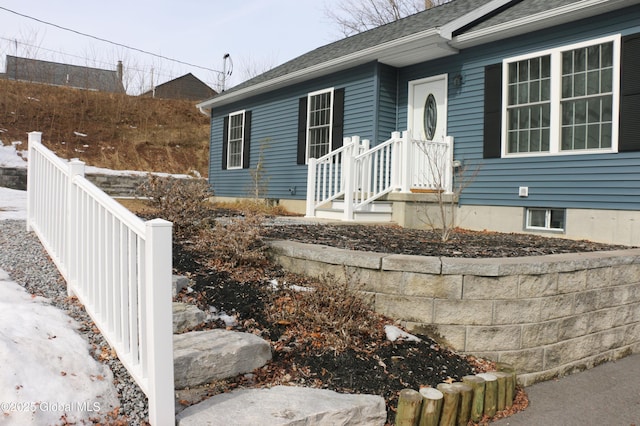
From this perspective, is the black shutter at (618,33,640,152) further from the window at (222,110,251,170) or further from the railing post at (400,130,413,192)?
the window at (222,110,251,170)

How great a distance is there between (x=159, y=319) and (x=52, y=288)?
171 cm

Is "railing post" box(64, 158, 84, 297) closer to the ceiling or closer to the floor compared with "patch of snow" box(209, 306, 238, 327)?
closer to the ceiling

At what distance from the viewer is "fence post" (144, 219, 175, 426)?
1.78m

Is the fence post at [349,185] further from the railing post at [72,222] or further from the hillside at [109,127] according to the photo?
the hillside at [109,127]

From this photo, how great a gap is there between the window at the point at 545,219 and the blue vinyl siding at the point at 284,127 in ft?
9.61

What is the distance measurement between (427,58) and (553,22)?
2.08 metres

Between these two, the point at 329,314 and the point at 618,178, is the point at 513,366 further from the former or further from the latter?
the point at 618,178

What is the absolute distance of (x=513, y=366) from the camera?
314 cm

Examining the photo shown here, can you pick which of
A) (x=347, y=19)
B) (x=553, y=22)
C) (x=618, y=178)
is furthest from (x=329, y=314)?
(x=347, y=19)

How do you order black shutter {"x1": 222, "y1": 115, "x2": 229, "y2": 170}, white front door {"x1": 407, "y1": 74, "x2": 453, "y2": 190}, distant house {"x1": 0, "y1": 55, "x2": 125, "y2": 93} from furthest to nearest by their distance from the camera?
distant house {"x1": 0, "y1": 55, "x2": 125, "y2": 93}, black shutter {"x1": 222, "y1": 115, "x2": 229, "y2": 170}, white front door {"x1": 407, "y1": 74, "x2": 453, "y2": 190}

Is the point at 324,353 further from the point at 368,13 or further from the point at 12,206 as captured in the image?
the point at 368,13

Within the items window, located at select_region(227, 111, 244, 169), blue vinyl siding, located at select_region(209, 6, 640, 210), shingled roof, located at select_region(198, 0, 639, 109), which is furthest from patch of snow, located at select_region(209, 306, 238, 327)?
window, located at select_region(227, 111, 244, 169)

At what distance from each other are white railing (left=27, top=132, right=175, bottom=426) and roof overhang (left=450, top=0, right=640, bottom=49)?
5887 millimetres

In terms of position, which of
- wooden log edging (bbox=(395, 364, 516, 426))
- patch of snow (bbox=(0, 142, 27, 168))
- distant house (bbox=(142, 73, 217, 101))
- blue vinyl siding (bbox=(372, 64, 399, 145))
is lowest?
wooden log edging (bbox=(395, 364, 516, 426))
